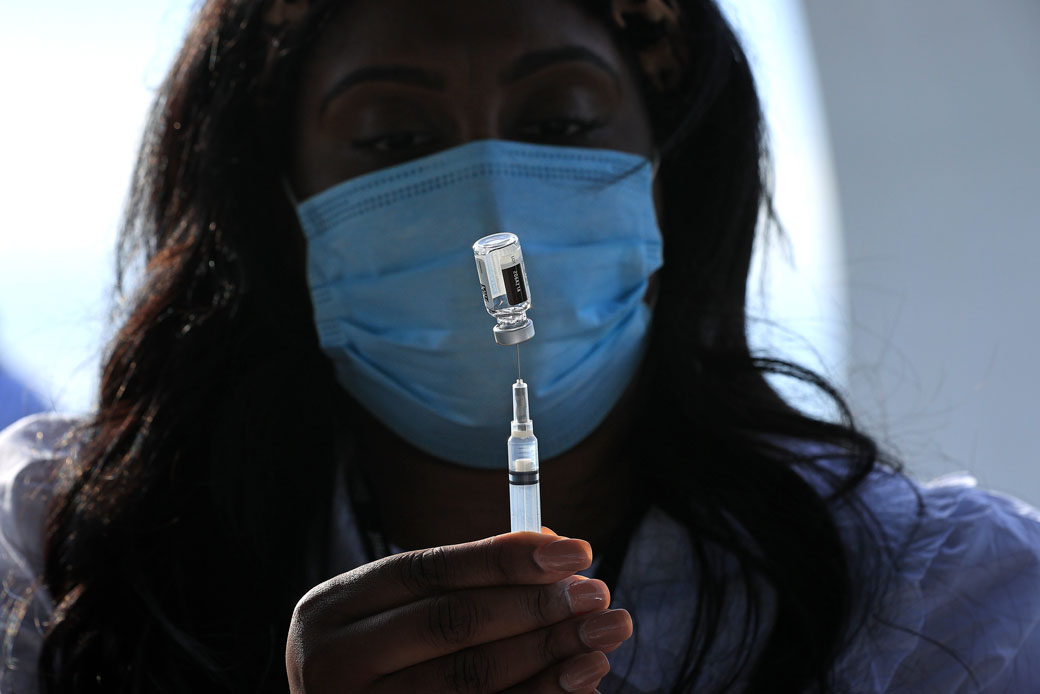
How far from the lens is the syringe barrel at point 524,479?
35.2 inches

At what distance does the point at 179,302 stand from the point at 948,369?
2.45m

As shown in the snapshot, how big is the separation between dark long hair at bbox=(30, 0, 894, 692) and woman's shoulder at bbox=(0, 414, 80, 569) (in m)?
0.07

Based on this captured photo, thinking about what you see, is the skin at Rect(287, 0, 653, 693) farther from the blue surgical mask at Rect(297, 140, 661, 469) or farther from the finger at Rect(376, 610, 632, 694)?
the finger at Rect(376, 610, 632, 694)

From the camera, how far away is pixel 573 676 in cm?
85

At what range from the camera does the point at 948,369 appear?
9.96 feet

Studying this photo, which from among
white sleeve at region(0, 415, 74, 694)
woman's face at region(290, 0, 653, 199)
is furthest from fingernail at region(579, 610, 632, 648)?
white sleeve at region(0, 415, 74, 694)

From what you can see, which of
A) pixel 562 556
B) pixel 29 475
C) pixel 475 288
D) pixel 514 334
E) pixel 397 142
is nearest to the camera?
pixel 562 556

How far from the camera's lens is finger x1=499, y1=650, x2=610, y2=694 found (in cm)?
85

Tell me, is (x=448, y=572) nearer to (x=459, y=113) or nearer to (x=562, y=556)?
(x=562, y=556)

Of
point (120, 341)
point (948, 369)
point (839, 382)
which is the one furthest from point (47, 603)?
point (948, 369)

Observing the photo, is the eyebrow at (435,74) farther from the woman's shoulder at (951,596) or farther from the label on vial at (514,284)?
the woman's shoulder at (951,596)

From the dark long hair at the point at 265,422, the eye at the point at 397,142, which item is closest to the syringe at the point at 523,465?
the dark long hair at the point at 265,422

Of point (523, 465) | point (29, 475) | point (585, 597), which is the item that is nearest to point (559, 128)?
point (523, 465)

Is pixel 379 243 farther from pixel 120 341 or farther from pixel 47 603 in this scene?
pixel 47 603
